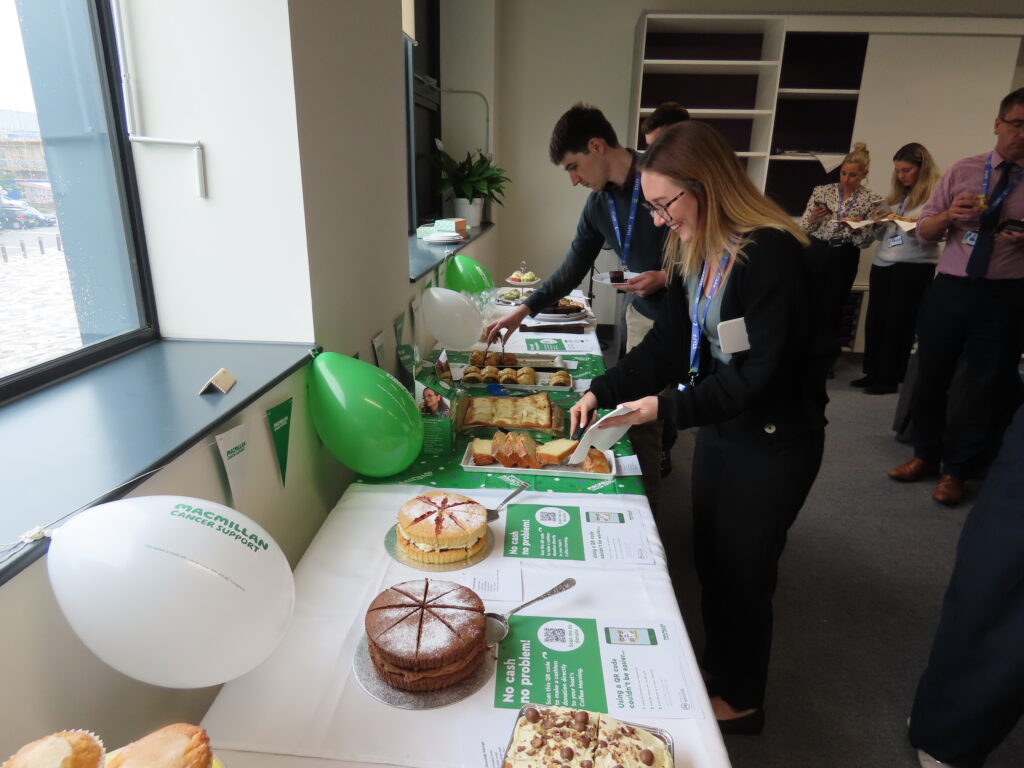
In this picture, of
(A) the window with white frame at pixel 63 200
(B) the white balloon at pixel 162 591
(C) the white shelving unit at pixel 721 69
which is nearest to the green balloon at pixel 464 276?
(A) the window with white frame at pixel 63 200

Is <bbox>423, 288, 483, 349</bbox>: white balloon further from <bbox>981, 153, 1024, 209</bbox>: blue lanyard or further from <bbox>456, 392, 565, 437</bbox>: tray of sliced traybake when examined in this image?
<bbox>981, 153, 1024, 209</bbox>: blue lanyard

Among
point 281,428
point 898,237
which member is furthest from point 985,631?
point 898,237

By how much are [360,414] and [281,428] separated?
5.8 inches

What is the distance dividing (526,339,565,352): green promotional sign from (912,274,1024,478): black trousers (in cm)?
169

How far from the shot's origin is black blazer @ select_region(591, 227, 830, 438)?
3.77 feet

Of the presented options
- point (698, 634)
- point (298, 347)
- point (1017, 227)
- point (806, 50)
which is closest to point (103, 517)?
point (298, 347)

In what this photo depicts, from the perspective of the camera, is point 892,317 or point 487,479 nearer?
point 487,479

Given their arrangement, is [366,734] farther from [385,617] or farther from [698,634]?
[698,634]

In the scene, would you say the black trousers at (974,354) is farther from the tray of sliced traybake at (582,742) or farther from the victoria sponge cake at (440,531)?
the tray of sliced traybake at (582,742)

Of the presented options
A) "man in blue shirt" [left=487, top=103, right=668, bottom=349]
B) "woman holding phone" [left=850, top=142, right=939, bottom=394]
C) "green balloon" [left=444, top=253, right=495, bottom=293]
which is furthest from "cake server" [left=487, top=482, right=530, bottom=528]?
"woman holding phone" [left=850, top=142, right=939, bottom=394]

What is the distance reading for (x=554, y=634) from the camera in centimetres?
89

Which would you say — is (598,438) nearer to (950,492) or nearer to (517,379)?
(517,379)

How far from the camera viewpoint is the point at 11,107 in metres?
0.98

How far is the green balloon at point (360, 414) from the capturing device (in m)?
1.23
